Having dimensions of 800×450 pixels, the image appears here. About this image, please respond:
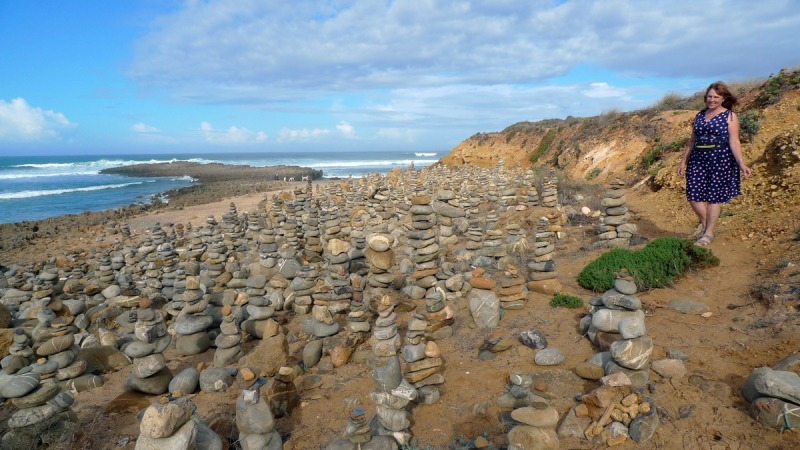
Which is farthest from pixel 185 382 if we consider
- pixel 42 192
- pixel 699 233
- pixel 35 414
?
pixel 42 192

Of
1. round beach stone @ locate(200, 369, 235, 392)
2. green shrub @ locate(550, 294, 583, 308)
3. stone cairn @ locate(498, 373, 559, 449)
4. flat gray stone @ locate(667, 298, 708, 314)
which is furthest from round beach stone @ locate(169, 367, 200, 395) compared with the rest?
flat gray stone @ locate(667, 298, 708, 314)

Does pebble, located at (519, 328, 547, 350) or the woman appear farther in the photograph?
the woman

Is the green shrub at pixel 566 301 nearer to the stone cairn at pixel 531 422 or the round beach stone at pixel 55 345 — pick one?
the stone cairn at pixel 531 422

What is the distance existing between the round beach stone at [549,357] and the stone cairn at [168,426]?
4.03m

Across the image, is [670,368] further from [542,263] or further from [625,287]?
[542,263]

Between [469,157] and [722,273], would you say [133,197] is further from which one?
[722,273]

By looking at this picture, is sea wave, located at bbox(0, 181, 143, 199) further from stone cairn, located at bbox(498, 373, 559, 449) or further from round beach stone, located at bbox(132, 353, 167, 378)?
stone cairn, located at bbox(498, 373, 559, 449)

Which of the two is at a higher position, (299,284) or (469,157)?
(469,157)

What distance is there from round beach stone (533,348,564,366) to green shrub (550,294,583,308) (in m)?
1.78

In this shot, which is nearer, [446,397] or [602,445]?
[602,445]

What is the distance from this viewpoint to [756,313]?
211 inches

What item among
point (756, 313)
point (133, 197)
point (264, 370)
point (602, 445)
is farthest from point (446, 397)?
point (133, 197)

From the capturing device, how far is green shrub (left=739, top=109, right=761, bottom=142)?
12820 millimetres

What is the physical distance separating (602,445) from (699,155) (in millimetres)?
6240
